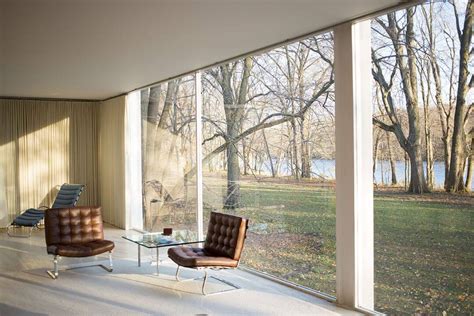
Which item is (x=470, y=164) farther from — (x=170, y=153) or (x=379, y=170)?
(x=170, y=153)

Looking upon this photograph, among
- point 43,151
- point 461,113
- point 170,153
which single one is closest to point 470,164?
point 461,113

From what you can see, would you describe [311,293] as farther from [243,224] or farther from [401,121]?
[401,121]

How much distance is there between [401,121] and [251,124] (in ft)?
11.1

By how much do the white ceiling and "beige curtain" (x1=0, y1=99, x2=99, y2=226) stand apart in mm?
2924

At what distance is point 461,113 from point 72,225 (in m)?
4.74

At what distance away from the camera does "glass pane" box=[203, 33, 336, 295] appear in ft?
25.1

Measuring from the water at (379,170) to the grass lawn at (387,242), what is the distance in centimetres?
18

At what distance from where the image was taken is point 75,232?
19.8ft

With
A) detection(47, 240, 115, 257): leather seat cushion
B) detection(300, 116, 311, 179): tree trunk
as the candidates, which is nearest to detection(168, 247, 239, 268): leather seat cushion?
detection(47, 240, 115, 257): leather seat cushion

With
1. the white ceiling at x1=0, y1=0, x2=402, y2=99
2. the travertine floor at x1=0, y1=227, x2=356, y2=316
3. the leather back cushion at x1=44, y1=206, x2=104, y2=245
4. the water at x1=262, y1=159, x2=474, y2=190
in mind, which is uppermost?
the white ceiling at x1=0, y1=0, x2=402, y2=99

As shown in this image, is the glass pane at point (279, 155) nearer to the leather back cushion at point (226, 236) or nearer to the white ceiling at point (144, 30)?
the white ceiling at point (144, 30)

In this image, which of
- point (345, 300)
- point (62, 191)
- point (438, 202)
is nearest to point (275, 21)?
Answer: point (345, 300)

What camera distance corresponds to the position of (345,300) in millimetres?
4352

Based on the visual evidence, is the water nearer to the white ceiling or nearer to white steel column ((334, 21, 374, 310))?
white steel column ((334, 21, 374, 310))
